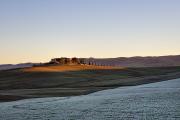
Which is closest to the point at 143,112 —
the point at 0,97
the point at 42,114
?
the point at 42,114

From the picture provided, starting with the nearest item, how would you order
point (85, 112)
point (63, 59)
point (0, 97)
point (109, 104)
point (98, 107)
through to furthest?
point (85, 112) < point (98, 107) < point (109, 104) < point (0, 97) < point (63, 59)

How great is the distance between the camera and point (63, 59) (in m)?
70.5

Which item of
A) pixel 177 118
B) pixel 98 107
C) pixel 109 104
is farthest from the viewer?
pixel 109 104

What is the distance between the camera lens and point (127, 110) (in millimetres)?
12867

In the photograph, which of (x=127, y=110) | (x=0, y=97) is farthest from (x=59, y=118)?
(x=0, y=97)

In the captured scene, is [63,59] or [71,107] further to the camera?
[63,59]

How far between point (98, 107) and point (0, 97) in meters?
8.45

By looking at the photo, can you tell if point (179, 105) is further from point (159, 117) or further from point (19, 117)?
point (19, 117)

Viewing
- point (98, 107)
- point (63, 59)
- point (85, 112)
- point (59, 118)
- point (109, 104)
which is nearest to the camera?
point (59, 118)

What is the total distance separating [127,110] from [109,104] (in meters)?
2.05

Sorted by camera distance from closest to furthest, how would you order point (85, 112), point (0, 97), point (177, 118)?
point (177, 118), point (85, 112), point (0, 97)

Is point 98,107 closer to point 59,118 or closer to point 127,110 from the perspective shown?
point 127,110

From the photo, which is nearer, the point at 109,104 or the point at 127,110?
the point at 127,110

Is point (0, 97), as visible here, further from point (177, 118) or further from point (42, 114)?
point (177, 118)
